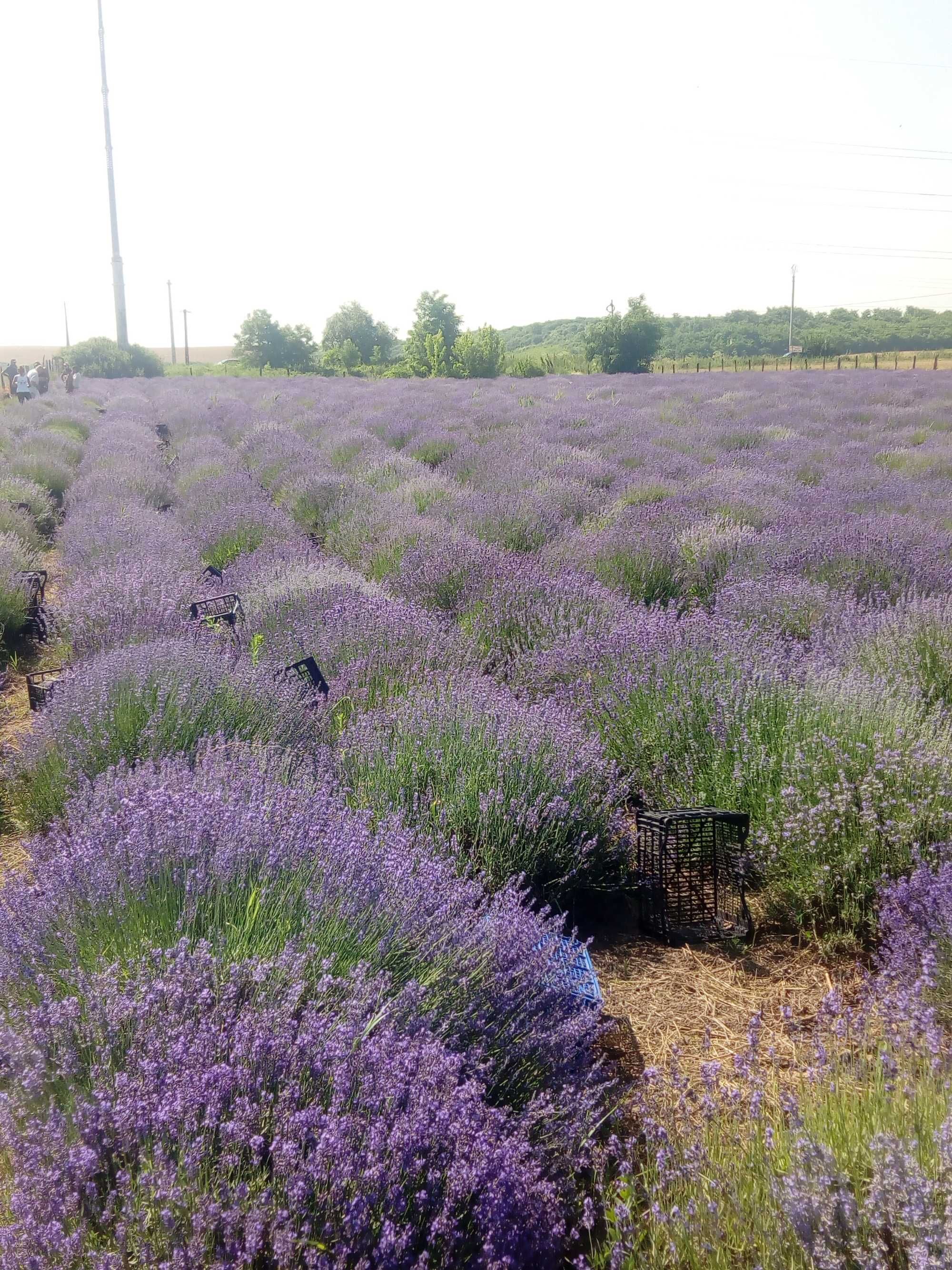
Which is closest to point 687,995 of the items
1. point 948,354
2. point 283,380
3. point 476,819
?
point 476,819

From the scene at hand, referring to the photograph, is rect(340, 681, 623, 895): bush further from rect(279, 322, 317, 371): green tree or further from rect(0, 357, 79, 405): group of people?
rect(279, 322, 317, 371): green tree

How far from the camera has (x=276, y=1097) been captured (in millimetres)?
1495

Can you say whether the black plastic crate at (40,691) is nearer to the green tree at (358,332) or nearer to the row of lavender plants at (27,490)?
the row of lavender plants at (27,490)

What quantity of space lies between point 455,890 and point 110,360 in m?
50.1

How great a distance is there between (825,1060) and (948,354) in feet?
160

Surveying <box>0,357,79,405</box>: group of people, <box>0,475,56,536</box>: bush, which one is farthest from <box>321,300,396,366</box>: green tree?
<box>0,475,56,536</box>: bush

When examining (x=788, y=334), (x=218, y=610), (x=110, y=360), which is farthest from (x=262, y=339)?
(x=218, y=610)

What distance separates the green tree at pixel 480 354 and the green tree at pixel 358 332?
1844 centimetres

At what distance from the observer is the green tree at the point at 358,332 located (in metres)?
54.2

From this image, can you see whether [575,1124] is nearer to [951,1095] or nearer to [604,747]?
[951,1095]

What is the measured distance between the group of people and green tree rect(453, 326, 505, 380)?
1342cm

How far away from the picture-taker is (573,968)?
2.39m

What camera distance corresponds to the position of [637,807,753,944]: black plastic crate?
2.91 metres

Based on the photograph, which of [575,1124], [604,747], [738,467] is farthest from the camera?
[738,467]
